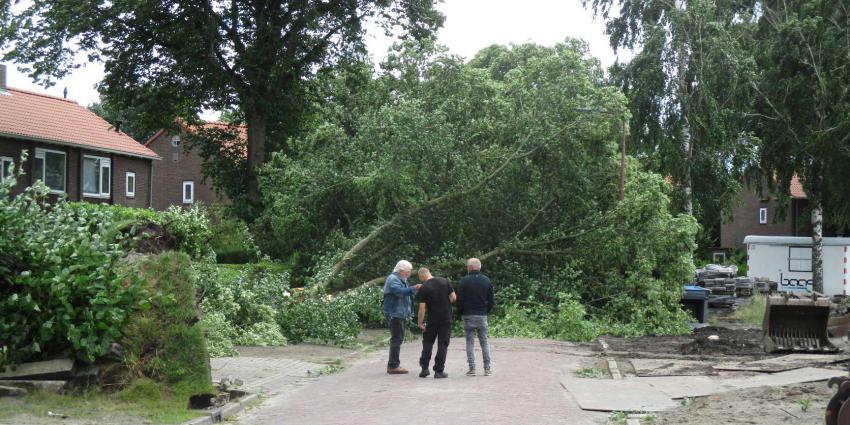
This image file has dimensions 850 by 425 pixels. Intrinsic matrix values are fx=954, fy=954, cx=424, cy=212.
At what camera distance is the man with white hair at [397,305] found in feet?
47.2

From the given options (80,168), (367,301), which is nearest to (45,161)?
(80,168)

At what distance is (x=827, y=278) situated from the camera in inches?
1640

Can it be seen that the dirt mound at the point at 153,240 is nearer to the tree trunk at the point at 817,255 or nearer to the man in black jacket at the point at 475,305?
the man in black jacket at the point at 475,305

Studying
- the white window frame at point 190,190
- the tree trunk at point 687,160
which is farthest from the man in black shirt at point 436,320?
the white window frame at point 190,190

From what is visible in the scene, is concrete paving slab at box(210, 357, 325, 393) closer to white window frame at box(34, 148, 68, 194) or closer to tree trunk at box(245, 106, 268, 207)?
tree trunk at box(245, 106, 268, 207)

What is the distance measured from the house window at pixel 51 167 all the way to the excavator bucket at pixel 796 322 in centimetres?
3058

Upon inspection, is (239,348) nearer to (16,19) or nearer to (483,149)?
(483,149)

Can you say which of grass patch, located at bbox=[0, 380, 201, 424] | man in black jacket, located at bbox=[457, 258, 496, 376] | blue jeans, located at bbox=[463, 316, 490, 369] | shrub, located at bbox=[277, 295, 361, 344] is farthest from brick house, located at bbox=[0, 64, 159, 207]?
grass patch, located at bbox=[0, 380, 201, 424]

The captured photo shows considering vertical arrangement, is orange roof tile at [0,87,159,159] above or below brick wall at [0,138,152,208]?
above

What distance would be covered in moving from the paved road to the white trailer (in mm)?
29341

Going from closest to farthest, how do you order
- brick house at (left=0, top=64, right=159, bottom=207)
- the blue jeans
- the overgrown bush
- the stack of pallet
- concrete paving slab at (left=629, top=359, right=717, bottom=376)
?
1. the blue jeans
2. concrete paving slab at (left=629, top=359, right=717, bottom=376)
3. the overgrown bush
4. the stack of pallet
5. brick house at (left=0, top=64, right=159, bottom=207)

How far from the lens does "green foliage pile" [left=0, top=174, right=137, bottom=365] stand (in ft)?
34.1

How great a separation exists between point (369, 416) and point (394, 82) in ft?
57.6

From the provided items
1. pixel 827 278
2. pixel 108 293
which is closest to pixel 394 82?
pixel 108 293
